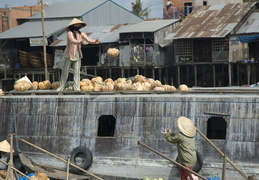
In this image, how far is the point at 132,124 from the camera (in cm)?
1583

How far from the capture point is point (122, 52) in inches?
1505

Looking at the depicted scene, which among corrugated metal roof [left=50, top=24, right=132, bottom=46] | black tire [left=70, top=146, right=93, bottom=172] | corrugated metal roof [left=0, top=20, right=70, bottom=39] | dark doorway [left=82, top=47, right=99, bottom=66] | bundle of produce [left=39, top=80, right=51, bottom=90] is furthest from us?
dark doorway [left=82, top=47, right=99, bottom=66]

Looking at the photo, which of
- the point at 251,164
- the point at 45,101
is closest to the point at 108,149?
the point at 45,101

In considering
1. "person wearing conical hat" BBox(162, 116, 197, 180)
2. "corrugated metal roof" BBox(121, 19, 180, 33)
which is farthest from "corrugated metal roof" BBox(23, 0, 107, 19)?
"person wearing conical hat" BBox(162, 116, 197, 180)

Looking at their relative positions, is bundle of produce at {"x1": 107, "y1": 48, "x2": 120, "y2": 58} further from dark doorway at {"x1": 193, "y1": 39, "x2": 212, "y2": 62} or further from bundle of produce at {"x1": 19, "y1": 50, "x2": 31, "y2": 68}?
bundle of produce at {"x1": 19, "y1": 50, "x2": 31, "y2": 68}

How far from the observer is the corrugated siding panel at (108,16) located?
44394mm

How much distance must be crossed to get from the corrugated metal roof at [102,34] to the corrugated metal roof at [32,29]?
875 mm

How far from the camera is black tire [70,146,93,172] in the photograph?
15.6 m

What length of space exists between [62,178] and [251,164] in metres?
4.80

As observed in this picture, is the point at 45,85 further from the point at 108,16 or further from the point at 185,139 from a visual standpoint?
the point at 108,16

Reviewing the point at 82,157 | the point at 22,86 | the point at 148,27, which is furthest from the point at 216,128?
the point at 148,27

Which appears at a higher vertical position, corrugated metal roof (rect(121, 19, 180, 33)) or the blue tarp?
corrugated metal roof (rect(121, 19, 180, 33))

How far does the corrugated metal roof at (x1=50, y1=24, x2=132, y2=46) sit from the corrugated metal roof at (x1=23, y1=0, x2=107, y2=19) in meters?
2.27

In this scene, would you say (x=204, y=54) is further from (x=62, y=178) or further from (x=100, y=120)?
(x=62, y=178)
